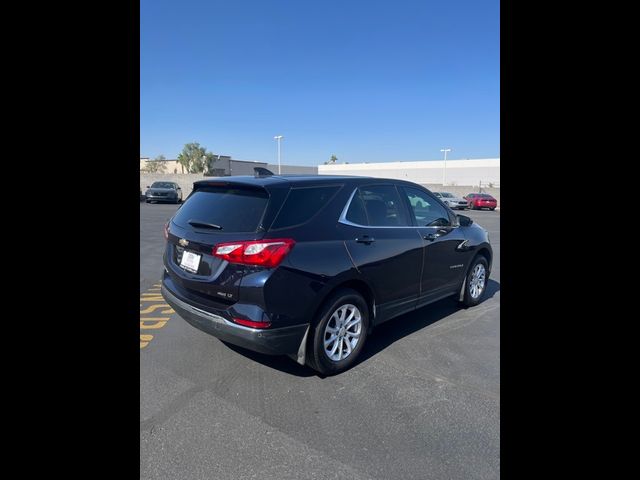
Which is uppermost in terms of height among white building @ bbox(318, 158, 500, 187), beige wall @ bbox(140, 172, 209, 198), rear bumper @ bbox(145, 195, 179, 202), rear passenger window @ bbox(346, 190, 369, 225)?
white building @ bbox(318, 158, 500, 187)

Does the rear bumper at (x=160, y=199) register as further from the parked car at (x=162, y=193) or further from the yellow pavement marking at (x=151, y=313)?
the yellow pavement marking at (x=151, y=313)

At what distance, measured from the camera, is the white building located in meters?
64.0

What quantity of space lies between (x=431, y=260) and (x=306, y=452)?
101 inches

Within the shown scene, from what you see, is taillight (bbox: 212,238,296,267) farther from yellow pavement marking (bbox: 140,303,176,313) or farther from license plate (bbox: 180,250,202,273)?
yellow pavement marking (bbox: 140,303,176,313)

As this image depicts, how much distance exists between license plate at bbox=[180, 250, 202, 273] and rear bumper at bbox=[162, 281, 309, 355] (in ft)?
1.12

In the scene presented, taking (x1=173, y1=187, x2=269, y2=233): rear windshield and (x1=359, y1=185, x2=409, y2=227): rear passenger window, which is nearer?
(x1=173, y1=187, x2=269, y2=233): rear windshield

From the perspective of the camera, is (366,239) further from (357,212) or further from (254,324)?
(254,324)

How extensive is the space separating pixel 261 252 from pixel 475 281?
12.0 feet

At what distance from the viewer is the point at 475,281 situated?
4996mm

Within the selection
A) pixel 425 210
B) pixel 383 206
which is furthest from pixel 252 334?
pixel 425 210

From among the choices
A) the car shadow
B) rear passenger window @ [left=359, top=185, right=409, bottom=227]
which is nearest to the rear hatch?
the car shadow
